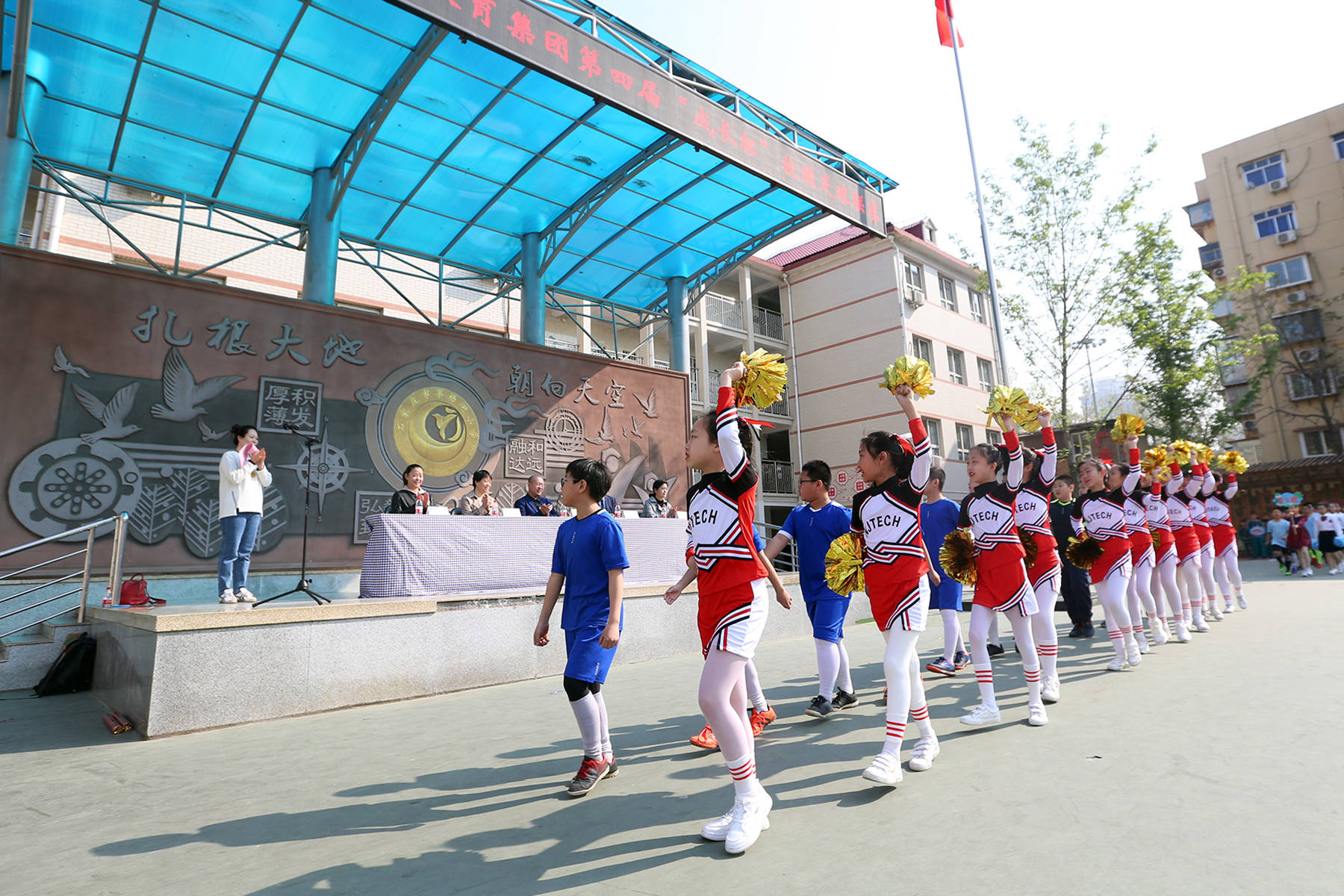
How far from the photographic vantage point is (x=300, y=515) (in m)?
9.55

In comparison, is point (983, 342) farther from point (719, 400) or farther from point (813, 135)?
point (719, 400)

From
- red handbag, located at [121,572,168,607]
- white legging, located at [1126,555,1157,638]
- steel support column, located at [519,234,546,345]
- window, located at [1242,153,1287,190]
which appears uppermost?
window, located at [1242,153,1287,190]

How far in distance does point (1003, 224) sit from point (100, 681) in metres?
22.9

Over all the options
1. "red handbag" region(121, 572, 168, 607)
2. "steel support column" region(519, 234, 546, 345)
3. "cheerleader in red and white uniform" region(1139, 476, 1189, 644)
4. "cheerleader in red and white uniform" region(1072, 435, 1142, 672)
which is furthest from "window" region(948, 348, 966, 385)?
"red handbag" region(121, 572, 168, 607)

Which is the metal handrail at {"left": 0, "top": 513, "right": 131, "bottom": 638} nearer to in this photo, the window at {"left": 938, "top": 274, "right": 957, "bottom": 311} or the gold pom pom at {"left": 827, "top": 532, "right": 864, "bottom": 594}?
the gold pom pom at {"left": 827, "top": 532, "right": 864, "bottom": 594}

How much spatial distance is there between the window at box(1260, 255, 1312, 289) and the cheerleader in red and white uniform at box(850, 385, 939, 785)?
37612 mm

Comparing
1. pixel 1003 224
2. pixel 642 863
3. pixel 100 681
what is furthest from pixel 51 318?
pixel 1003 224

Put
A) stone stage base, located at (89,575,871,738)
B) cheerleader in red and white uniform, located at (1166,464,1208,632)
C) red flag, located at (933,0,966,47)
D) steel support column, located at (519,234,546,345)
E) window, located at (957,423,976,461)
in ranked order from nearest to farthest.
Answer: stone stage base, located at (89,575,871,738)
cheerleader in red and white uniform, located at (1166,464,1208,632)
steel support column, located at (519,234,546,345)
red flag, located at (933,0,966,47)
window, located at (957,423,976,461)

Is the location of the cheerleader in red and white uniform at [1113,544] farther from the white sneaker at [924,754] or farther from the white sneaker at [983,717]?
→ the white sneaker at [924,754]

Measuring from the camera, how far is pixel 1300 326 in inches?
1178

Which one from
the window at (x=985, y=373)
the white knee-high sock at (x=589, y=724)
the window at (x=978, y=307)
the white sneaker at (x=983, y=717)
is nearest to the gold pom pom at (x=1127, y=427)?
the white sneaker at (x=983, y=717)

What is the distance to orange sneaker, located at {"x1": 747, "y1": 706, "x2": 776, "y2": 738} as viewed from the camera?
4.70 meters

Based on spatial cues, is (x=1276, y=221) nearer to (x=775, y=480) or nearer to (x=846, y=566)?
(x=775, y=480)

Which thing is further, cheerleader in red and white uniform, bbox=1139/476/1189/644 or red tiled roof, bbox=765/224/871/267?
red tiled roof, bbox=765/224/871/267
